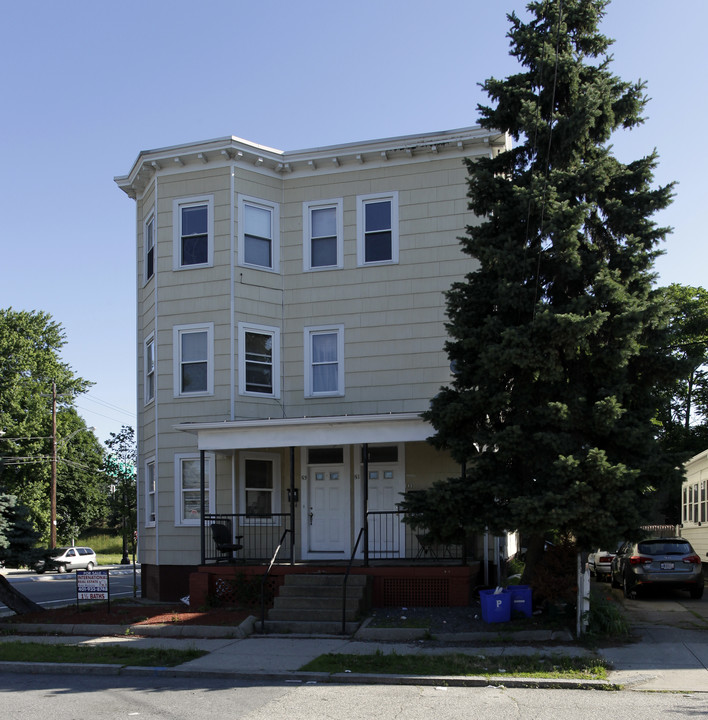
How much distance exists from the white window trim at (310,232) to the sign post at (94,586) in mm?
8204

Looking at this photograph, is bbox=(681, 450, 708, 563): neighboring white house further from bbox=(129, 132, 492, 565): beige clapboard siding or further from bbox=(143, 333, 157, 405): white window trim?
bbox=(143, 333, 157, 405): white window trim

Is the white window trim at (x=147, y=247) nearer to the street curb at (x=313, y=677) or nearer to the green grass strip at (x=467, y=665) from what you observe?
the street curb at (x=313, y=677)

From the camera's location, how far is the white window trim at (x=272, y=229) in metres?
19.2

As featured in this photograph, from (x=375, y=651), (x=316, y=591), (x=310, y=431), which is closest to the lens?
(x=375, y=651)

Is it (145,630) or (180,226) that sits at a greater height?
(180,226)

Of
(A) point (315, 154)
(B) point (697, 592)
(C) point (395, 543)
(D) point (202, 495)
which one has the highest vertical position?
(A) point (315, 154)

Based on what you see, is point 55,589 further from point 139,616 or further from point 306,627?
point 306,627

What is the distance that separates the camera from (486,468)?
13180mm

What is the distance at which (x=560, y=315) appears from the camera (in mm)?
12258

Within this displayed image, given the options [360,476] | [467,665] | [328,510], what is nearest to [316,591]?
[328,510]

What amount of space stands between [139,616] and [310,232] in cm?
942

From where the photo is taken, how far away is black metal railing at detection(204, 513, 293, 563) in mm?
17969

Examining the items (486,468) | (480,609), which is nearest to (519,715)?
(486,468)

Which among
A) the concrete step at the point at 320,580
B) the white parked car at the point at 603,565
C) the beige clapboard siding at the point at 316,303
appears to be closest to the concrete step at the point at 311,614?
the concrete step at the point at 320,580
